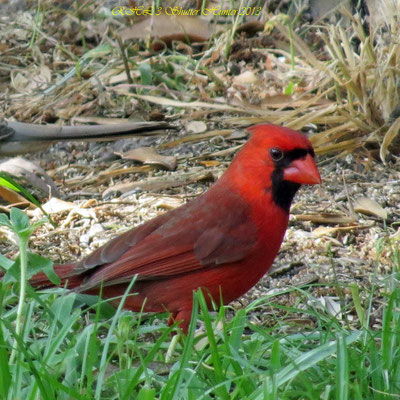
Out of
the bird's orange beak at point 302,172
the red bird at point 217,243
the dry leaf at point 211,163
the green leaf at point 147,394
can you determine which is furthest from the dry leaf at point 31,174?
the green leaf at point 147,394

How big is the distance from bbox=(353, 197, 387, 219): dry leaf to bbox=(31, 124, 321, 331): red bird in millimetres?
957

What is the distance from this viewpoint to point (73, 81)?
6.16 metres

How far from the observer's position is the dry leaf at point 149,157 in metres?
4.99

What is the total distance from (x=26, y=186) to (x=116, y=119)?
2.89ft

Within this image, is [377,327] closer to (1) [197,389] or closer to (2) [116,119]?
(1) [197,389]

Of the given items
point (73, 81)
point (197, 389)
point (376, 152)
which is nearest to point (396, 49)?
point (376, 152)

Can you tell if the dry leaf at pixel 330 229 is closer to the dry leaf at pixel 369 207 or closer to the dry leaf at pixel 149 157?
the dry leaf at pixel 369 207

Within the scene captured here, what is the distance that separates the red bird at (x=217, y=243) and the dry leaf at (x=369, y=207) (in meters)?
0.96

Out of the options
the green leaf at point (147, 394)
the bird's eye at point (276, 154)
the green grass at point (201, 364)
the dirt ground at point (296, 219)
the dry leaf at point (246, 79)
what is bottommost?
the dirt ground at point (296, 219)

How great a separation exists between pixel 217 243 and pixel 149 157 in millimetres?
1794

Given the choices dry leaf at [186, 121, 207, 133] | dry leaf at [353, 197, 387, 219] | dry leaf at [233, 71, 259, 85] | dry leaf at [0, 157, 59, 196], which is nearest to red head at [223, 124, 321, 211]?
dry leaf at [353, 197, 387, 219]

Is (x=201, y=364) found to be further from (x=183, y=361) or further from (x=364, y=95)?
(x=364, y=95)

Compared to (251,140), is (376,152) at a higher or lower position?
lower

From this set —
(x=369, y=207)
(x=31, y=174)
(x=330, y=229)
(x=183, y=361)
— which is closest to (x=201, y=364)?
(x=183, y=361)
